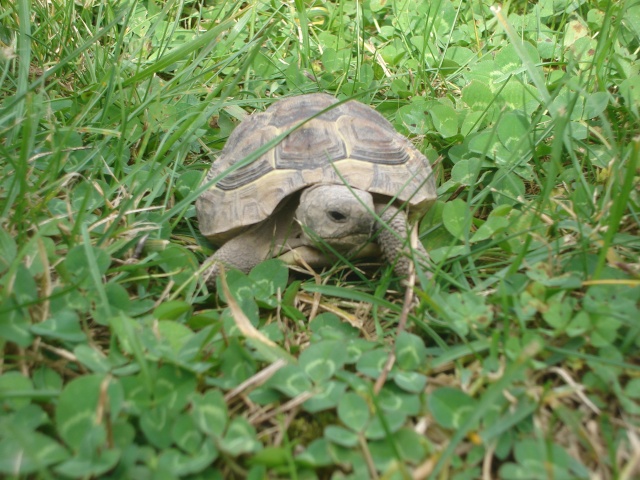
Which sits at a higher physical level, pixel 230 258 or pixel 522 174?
pixel 522 174

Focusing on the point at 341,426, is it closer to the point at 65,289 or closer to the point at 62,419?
the point at 62,419

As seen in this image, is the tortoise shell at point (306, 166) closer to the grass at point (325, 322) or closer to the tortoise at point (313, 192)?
the tortoise at point (313, 192)

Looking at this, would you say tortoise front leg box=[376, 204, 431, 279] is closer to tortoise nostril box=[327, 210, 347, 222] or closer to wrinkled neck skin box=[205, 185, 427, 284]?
wrinkled neck skin box=[205, 185, 427, 284]

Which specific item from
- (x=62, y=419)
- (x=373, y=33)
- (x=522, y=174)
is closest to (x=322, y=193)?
(x=522, y=174)

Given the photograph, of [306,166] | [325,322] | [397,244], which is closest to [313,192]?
[306,166]

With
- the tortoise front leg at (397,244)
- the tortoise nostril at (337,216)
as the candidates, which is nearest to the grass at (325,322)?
the tortoise front leg at (397,244)

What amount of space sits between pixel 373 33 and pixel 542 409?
11.0 ft

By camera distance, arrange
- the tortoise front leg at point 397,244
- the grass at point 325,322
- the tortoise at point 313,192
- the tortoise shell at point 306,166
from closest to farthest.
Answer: the grass at point 325,322, the tortoise front leg at point 397,244, the tortoise at point 313,192, the tortoise shell at point 306,166

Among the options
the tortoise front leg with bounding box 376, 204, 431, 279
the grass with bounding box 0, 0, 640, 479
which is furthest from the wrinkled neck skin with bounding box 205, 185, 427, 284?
the grass with bounding box 0, 0, 640, 479

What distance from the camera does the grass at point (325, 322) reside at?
1.56 meters

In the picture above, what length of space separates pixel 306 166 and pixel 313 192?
0.51ft

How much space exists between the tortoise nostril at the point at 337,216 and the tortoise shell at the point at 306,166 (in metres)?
0.19

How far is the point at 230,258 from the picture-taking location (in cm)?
265

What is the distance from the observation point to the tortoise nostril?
239cm
